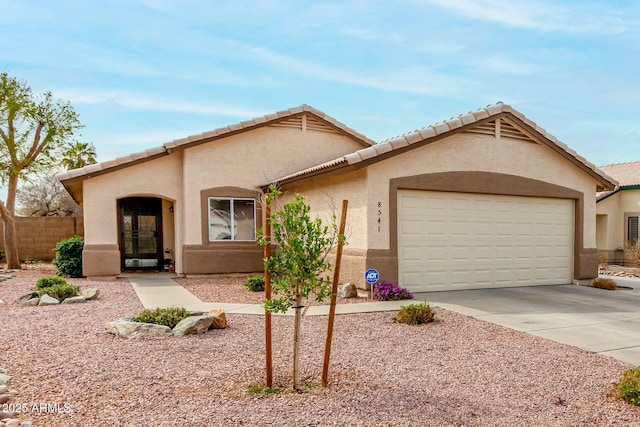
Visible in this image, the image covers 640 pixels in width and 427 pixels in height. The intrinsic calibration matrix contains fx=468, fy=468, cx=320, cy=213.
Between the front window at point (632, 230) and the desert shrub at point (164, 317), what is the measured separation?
2038 centimetres

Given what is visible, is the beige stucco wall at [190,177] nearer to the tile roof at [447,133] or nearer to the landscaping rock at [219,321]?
the tile roof at [447,133]

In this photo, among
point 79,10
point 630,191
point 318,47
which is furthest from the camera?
point 630,191

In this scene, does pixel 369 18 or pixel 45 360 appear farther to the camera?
pixel 369 18

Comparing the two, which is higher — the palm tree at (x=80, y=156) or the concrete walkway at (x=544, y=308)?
the palm tree at (x=80, y=156)

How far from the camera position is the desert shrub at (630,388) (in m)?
4.42

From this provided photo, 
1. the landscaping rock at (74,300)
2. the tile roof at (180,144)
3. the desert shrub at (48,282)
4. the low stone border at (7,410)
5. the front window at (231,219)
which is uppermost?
the tile roof at (180,144)

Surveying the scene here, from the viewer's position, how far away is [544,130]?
1226 cm

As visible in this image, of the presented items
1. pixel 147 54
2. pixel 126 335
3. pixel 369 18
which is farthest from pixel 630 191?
pixel 126 335

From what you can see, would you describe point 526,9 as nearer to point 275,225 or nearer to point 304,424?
point 275,225

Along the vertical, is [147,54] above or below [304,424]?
above

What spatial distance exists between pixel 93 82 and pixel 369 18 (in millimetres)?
8029

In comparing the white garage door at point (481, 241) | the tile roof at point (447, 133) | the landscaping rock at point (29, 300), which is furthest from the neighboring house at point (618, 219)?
the landscaping rock at point (29, 300)

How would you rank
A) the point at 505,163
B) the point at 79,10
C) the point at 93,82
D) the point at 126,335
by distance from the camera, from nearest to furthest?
1. the point at 126,335
2. the point at 79,10
3. the point at 505,163
4. the point at 93,82

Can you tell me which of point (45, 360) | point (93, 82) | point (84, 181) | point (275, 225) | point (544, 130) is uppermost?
point (93, 82)
